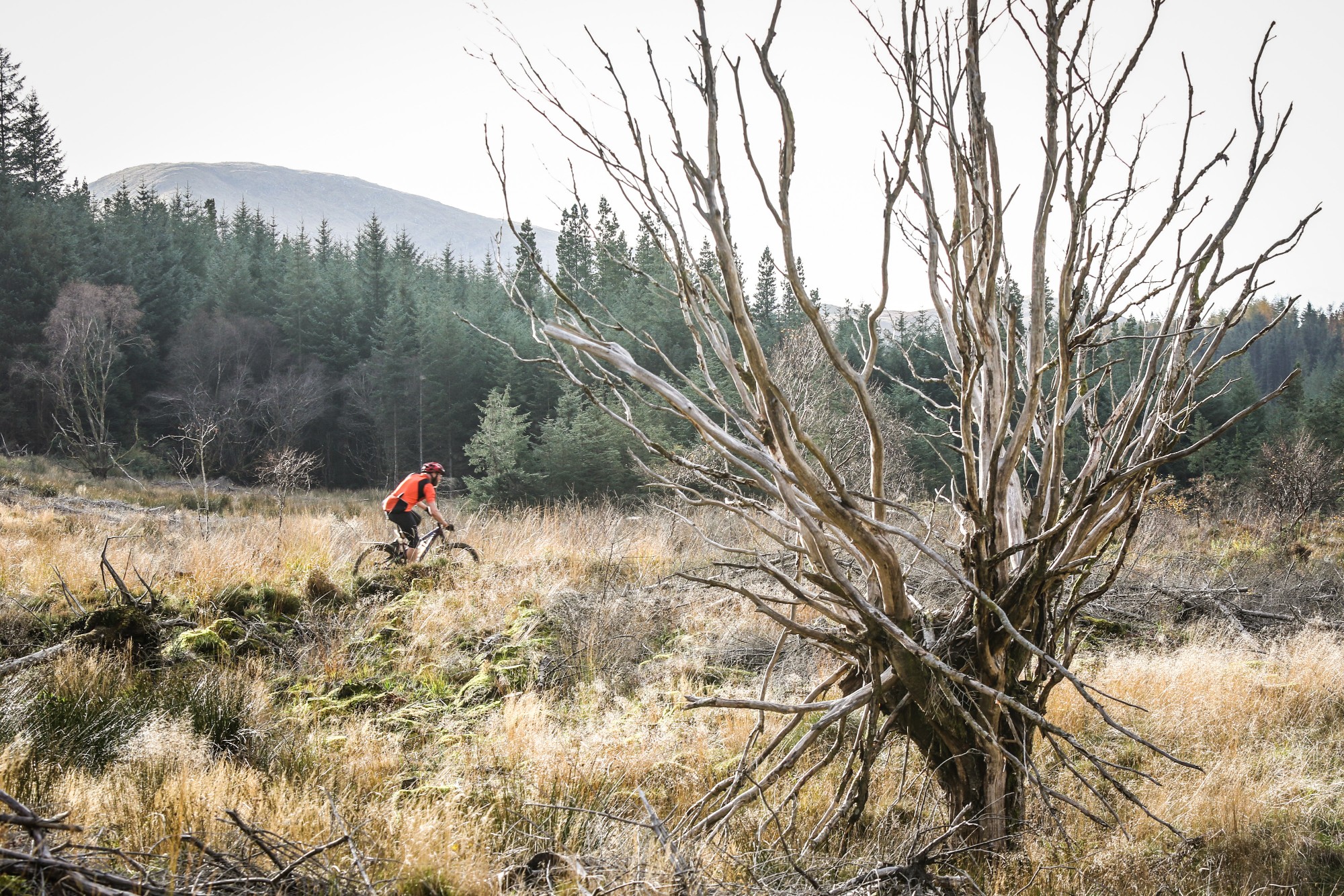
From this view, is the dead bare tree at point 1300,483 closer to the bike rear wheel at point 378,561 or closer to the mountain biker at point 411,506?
the mountain biker at point 411,506

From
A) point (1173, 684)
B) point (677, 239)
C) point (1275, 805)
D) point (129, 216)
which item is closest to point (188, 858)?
point (677, 239)

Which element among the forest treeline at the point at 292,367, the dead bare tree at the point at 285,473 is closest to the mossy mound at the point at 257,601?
the dead bare tree at the point at 285,473

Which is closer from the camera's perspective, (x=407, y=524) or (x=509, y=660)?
(x=509, y=660)

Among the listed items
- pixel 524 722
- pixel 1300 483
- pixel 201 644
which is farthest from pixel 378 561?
pixel 1300 483

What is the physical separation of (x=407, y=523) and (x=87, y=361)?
1055 inches

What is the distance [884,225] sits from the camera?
178 centimetres

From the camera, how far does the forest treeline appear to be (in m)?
25.4

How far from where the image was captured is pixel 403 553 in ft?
27.7

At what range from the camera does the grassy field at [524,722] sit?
8.22ft

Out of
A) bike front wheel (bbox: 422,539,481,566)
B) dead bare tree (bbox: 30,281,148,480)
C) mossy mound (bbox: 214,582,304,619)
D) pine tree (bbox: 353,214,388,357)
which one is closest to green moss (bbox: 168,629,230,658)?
mossy mound (bbox: 214,582,304,619)

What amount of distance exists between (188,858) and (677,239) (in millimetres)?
2321

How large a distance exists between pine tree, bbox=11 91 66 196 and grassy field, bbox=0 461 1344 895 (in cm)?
4025

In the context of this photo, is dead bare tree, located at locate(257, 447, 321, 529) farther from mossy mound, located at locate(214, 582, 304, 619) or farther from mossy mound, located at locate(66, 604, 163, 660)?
mossy mound, located at locate(66, 604, 163, 660)

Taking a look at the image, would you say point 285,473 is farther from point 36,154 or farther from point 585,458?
point 36,154
